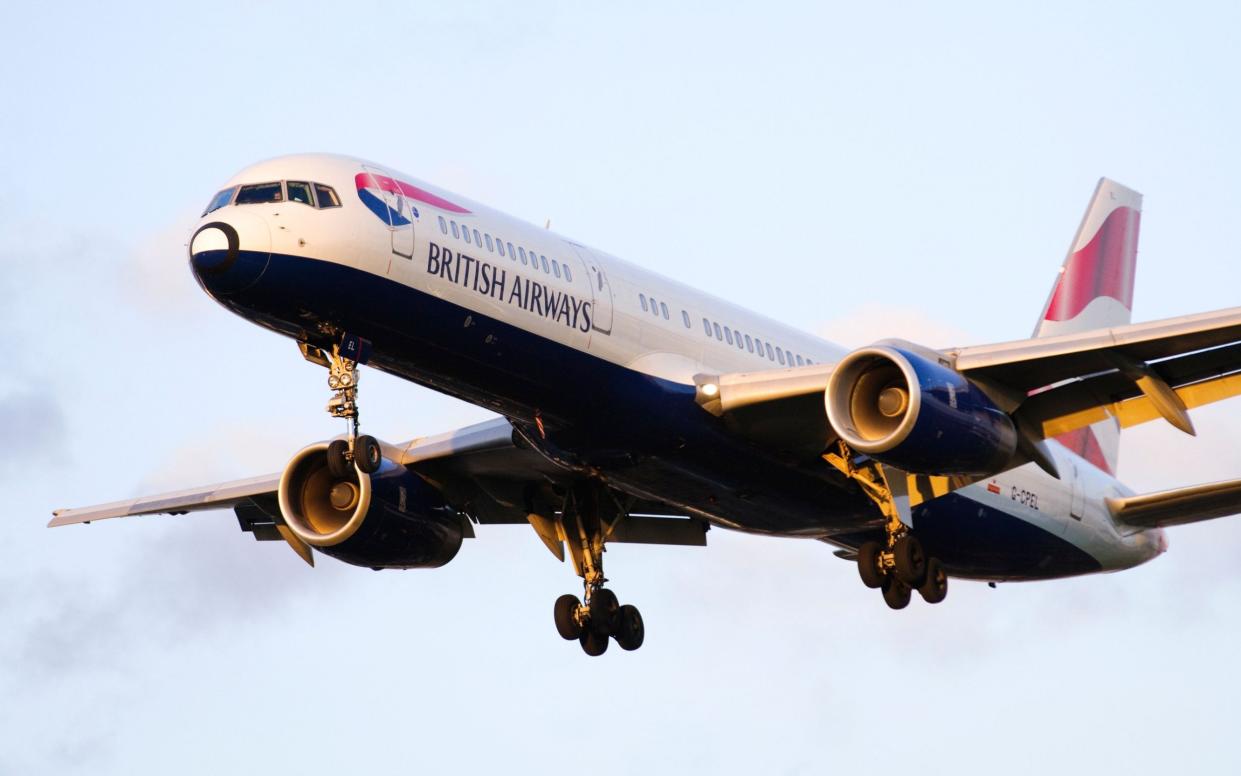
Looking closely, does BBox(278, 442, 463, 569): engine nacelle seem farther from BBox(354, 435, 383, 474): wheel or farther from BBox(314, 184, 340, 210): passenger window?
BBox(314, 184, 340, 210): passenger window

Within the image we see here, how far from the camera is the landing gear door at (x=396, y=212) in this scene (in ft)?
101

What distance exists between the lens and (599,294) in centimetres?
3303

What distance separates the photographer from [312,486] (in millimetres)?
38906

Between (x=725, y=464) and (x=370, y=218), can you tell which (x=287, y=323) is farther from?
(x=725, y=464)

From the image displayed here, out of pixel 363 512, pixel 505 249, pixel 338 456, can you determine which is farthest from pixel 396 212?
pixel 363 512

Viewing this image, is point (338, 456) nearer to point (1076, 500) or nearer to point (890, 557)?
point (890, 557)

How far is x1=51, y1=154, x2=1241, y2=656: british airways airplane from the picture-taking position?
1214 inches

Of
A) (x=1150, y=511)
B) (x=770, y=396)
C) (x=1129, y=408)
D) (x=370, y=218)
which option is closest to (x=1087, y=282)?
(x=1150, y=511)

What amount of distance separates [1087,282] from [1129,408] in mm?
13344

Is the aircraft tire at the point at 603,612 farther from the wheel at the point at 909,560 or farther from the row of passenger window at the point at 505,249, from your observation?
the row of passenger window at the point at 505,249

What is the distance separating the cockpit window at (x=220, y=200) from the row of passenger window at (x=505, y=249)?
316 centimetres

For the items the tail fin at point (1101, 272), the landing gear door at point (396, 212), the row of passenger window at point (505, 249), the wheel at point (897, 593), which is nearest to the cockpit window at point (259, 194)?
the landing gear door at point (396, 212)

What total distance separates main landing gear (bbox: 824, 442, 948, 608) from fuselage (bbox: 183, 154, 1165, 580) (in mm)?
492

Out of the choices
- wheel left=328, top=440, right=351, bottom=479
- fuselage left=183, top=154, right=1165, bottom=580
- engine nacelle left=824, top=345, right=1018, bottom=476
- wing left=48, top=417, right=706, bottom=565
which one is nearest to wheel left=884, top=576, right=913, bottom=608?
fuselage left=183, top=154, right=1165, bottom=580
